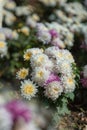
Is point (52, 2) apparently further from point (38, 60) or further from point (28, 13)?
point (38, 60)

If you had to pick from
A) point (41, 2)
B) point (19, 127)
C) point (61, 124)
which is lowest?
point (41, 2)

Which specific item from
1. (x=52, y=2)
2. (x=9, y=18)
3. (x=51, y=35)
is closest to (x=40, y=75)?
(x=51, y=35)

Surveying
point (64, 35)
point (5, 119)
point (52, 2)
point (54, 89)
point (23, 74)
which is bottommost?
point (52, 2)

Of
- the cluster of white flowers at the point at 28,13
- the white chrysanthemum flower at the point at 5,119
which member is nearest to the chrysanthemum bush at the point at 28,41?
the cluster of white flowers at the point at 28,13

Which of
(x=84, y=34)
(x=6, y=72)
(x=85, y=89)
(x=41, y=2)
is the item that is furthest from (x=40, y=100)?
(x=41, y=2)

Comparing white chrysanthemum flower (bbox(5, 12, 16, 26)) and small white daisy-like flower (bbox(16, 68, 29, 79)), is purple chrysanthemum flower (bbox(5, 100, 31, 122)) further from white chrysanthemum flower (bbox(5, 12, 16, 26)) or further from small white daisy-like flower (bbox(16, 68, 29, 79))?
white chrysanthemum flower (bbox(5, 12, 16, 26))

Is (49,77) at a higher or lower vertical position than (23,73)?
higher

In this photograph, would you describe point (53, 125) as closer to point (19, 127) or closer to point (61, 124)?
point (61, 124)
